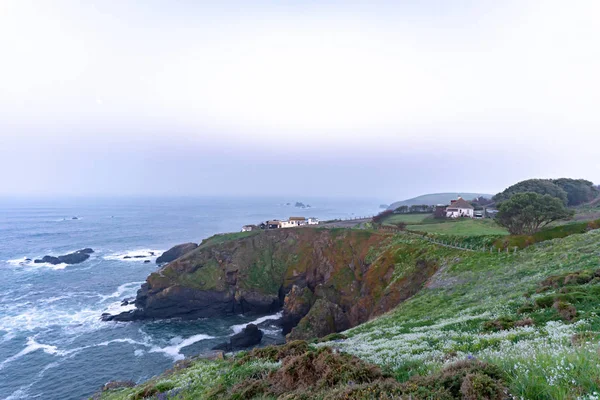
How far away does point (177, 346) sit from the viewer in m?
51.4

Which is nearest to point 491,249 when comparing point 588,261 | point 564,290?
point 588,261

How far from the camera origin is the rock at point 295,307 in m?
59.8

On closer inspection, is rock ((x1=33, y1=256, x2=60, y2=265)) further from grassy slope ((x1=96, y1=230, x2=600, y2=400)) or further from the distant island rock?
grassy slope ((x1=96, y1=230, x2=600, y2=400))

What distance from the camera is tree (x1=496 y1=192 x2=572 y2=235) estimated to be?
144ft

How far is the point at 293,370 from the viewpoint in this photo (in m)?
9.99

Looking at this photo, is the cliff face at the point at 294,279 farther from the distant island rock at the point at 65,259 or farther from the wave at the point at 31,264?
the distant island rock at the point at 65,259

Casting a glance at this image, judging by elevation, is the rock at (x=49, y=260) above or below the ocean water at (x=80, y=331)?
above

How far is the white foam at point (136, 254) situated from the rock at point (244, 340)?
67.1 metres

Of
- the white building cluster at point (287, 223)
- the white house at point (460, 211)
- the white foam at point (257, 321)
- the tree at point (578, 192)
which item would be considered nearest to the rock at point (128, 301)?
the white foam at point (257, 321)

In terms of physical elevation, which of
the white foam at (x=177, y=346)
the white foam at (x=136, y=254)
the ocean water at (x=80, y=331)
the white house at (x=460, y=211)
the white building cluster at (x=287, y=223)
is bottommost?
the white foam at (x=177, y=346)

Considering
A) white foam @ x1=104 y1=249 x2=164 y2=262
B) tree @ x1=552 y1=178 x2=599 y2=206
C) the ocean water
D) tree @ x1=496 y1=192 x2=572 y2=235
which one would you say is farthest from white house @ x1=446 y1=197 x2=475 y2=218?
white foam @ x1=104 y1=249 x2=164 y2=262

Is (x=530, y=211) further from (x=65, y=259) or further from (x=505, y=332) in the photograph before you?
(x=65, y=259)

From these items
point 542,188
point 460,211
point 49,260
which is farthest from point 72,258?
point 542,188

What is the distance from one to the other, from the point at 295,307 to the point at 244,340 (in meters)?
13.4
